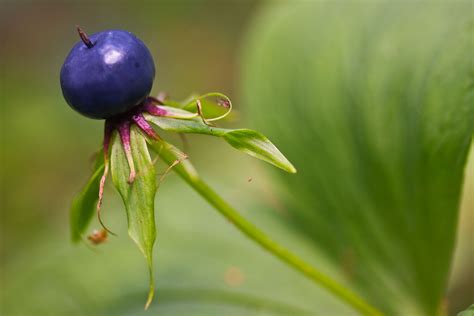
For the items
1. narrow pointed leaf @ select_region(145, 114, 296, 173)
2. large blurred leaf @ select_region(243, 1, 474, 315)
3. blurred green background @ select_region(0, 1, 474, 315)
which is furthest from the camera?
blurred green background @ select_region(0, 1, 474, 315)

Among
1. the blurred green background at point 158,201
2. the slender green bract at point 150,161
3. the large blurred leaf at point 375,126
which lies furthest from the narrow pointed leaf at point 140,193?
the large blurred leaf at point 375,126

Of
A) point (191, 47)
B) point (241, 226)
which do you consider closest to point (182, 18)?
point (191, 47)

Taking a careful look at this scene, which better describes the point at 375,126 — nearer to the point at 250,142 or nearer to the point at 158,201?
the point at 250,142

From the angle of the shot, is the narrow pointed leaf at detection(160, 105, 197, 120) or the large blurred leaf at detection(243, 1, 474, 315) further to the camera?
the large blurred leaf at detection(243, 1, 474, 315)

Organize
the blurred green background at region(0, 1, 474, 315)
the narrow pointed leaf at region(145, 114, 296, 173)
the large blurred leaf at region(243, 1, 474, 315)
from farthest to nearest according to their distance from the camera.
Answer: the blurred green background at region(0, 1, 474, 315), the large blurred leaf at region(243, 1, 474, 315), the narrow pointed leaf at region(145, 114, 296, 173)

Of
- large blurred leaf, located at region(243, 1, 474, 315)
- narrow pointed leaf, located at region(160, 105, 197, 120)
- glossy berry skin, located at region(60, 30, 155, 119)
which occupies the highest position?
glossy berry skin, located at region(60, 30, 155, 119)

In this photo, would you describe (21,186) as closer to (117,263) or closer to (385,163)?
(117,263)

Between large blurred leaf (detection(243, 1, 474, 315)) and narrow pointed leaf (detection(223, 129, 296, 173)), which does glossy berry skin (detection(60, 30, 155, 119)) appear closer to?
narrow pointed leaf (detection(223, 129, 296, 173))

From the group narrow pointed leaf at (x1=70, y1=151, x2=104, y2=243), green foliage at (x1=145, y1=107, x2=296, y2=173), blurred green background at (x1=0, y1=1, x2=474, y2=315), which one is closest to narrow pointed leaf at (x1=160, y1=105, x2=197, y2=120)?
green foliage at (x1=145, y1=107, x2=296, y2=173)

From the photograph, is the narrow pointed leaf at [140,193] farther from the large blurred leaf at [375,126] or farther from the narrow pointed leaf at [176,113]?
the large blurred leaf at [375,126]
